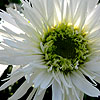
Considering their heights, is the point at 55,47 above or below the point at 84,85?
above

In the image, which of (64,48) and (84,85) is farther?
(64,48)

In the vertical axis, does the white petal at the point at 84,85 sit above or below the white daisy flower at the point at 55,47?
below

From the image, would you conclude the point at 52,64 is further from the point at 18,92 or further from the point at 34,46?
the point at 18,92

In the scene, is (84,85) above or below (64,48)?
below

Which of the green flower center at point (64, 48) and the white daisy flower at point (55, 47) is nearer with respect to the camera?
the white daisy flower at point (55, 47)

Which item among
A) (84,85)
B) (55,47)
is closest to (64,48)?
(55,47)

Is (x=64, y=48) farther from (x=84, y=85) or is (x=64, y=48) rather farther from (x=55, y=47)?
(x=84, y=85)

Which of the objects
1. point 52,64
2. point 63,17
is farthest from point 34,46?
point 63,17
